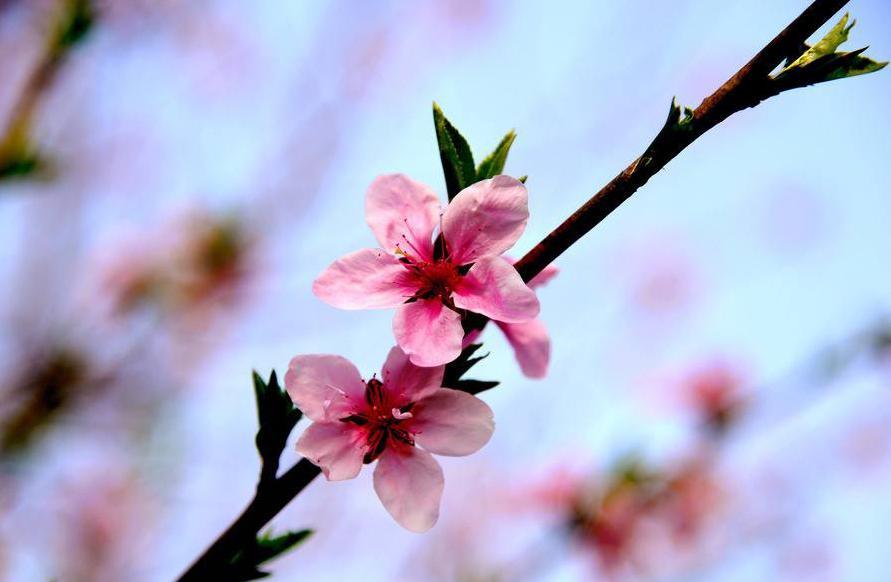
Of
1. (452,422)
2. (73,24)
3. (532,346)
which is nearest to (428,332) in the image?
(452,422)

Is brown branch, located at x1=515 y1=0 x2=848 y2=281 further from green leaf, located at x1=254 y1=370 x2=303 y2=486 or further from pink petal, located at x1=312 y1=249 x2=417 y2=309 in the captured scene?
green leaf, located at x1=254 y1=370 x2=303 y2=486

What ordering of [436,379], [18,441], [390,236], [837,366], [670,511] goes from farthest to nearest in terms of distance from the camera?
[670,511] < [837,366] < [18,441] < [390,236] < [436,379]

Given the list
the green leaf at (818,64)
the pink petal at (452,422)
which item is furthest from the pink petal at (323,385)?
the green leaf at (818,64)

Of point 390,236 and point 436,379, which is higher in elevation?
point 390,236

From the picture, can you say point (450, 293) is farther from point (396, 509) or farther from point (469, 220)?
point (396, 509)

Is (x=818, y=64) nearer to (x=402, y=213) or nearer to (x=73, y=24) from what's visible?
(x=402, y=213)

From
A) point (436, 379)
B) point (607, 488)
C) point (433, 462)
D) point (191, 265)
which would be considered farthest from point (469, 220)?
point (191, 265)
